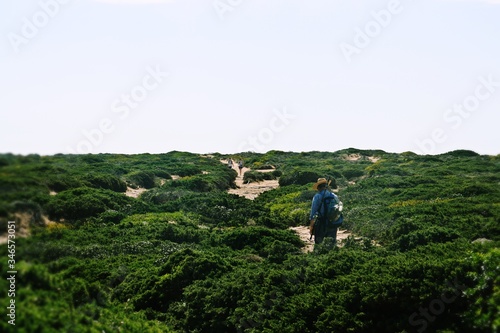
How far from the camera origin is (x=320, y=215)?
11383 millimetres

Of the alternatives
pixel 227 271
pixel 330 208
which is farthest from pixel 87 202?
pixel 330 208

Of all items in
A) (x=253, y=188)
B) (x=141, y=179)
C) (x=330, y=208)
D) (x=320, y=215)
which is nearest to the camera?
(x=330, y=208)

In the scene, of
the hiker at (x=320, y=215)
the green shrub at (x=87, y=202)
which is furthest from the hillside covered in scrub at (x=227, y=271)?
the hiker at (x=320, y=215)

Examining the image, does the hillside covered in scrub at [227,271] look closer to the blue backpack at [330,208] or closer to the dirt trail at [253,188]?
the blue backpack at [330,208]

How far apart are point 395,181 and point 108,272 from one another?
1920 cm

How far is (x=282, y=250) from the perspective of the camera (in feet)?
40.4

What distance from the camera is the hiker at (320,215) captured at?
11.2 m

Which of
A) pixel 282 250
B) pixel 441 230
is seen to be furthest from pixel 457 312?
pixel 282 250

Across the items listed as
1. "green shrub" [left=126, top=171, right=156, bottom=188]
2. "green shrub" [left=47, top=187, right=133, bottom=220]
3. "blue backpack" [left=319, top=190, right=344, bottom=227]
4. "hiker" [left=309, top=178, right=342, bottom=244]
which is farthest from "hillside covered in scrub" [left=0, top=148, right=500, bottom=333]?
"green shrub" [left=126, top=171, right=156, bottom=188]

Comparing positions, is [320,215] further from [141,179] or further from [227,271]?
[141,179]

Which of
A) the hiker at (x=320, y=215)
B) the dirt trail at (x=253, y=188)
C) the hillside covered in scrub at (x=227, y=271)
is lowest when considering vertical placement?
the hillside covered in scrub at (x=227, y=271)

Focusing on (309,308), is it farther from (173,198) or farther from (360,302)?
(173,198)

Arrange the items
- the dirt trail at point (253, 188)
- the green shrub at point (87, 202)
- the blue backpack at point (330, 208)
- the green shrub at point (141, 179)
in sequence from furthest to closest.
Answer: the dirt trail at point (253, 188), the green shrub at point (141, 179), the green shrub at point (87, 202), the blue backpack at point (330, 208)

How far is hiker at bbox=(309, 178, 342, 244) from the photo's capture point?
11.2m
